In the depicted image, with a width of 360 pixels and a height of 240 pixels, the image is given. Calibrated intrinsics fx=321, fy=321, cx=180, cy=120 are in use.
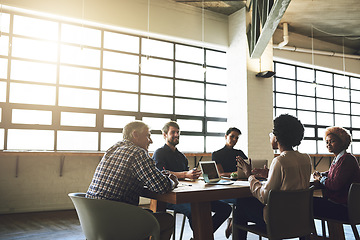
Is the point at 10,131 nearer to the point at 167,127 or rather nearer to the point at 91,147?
the point at 91,147

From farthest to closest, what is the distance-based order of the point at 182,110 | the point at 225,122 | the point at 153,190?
the point at 225,122 → the point at 182,110 → the point at 153,190

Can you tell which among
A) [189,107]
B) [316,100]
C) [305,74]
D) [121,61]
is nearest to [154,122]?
[189,107]

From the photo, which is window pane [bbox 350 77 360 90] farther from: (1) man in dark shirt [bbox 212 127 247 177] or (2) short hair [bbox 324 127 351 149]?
(2) short hair [bbox 324 127 351 149]

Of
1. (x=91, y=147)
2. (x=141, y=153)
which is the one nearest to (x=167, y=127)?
(x=141, y=153)

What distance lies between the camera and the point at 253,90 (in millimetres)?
7027

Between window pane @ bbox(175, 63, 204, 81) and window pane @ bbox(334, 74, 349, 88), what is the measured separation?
4.83 meters

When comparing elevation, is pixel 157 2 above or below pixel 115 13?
above

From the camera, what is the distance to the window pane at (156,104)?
6.54m

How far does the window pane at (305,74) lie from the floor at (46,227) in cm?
524

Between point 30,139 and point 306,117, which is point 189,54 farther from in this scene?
point 306,117

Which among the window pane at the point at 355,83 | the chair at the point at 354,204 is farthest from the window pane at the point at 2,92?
the window pane at the point at 355,83

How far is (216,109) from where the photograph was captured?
742 cm

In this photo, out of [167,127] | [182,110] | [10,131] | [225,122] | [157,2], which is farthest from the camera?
[225,122]

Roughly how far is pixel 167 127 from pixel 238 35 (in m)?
4.29
